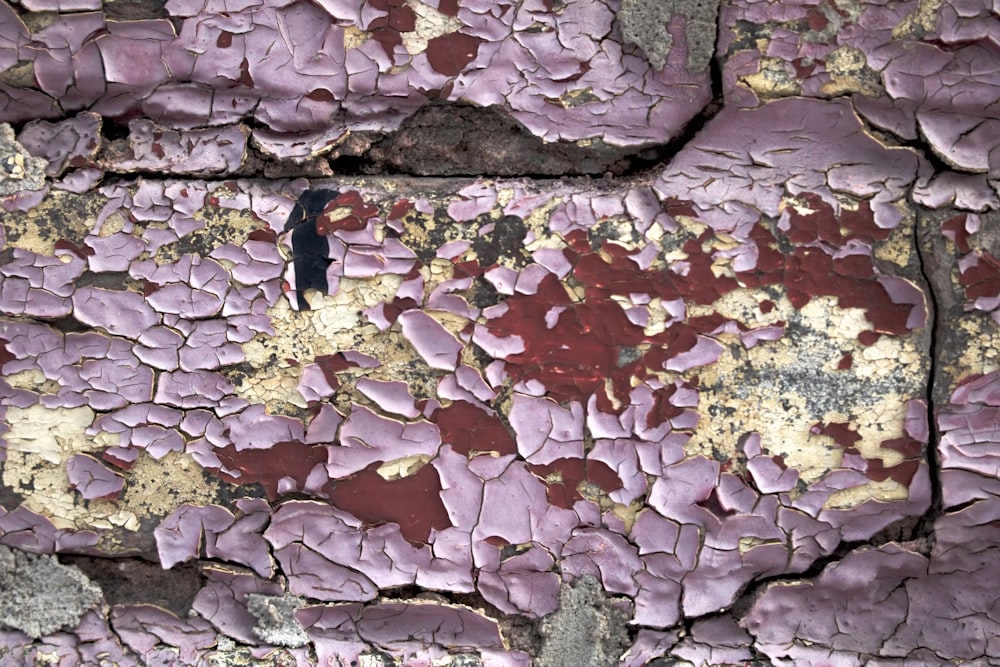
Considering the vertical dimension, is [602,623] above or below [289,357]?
below

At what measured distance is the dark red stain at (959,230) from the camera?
3.87ft

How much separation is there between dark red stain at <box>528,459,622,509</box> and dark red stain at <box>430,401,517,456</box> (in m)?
0.07

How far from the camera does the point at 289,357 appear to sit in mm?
1258

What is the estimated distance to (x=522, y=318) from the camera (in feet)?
4.03

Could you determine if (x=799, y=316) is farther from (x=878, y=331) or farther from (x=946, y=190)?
(x=946, y=190)

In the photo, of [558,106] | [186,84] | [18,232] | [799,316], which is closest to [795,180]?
[799,316]

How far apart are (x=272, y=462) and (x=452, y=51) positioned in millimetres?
757

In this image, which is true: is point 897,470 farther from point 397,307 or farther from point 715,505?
point 397,307

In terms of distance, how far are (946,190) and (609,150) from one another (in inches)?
21.3

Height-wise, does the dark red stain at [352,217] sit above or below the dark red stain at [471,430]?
above

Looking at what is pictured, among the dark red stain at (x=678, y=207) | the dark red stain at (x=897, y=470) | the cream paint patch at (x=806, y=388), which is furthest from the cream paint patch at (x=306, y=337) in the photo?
the dark red stain at (x=897, y=470)

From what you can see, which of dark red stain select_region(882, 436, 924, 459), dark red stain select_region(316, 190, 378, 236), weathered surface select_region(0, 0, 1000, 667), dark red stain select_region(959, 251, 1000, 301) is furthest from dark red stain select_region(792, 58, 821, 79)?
dark red stain select_region(316, 190, 378, 236)

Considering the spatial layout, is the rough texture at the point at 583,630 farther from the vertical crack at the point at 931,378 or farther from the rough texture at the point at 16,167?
the rough texture at the point at 16,167

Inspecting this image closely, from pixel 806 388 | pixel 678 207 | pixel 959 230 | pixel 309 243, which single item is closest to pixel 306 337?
pixel 309 243
